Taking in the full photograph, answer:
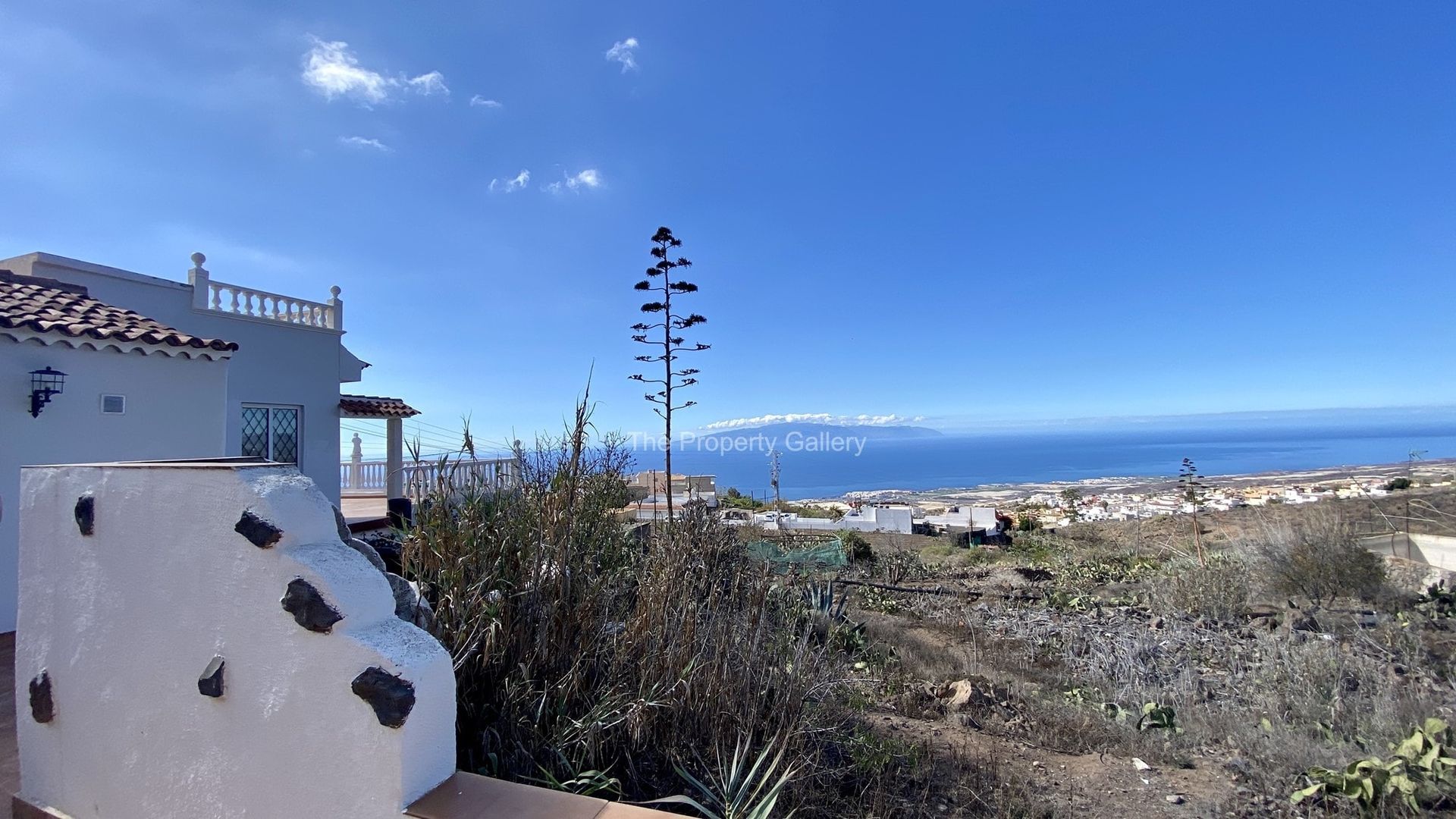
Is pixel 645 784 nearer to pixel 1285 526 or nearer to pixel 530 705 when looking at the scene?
pixel 530 705

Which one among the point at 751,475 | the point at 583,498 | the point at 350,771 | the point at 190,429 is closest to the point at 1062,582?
the point at 583,498

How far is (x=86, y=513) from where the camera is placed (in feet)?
6.66

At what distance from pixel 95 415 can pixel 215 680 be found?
549 cm

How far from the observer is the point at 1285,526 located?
25.3 ft

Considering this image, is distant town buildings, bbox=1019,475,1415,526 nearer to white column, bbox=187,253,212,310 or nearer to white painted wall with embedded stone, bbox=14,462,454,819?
white painted wall with embedded stone, bbox=14,462,454,819

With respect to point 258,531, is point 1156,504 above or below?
below

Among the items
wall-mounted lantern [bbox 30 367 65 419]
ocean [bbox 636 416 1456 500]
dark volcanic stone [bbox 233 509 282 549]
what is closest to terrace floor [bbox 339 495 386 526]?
wall-mounted lantern [bbox 30 367 65 419]

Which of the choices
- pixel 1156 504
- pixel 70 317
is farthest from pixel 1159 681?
pixel 1156 504

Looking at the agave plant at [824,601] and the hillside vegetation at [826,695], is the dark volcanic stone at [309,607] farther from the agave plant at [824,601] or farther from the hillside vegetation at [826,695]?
the agave plant at [824,601]

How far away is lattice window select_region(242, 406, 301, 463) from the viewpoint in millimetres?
9508

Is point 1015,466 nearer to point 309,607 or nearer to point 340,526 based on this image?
point 340,526

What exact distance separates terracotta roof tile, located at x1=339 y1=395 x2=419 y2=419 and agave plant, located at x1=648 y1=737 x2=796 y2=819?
1122cm

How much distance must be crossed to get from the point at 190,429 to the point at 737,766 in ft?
22.2

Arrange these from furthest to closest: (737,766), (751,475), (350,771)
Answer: (751,475) → (737,766) → (350,771)
